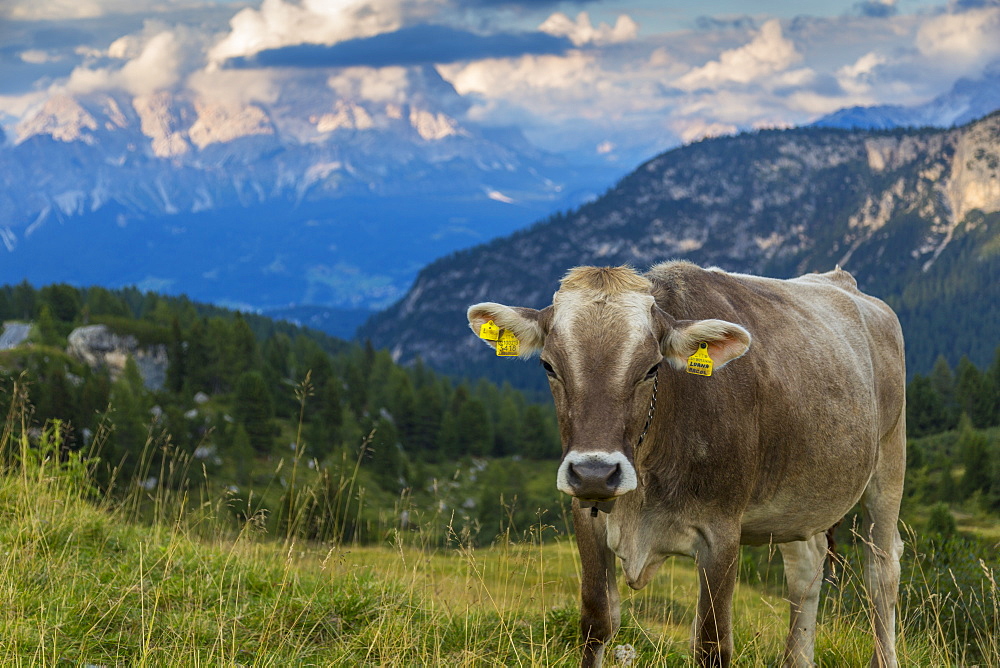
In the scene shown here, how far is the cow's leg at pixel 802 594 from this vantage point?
27.0ft

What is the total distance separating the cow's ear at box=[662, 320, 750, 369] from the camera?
5.70 metres

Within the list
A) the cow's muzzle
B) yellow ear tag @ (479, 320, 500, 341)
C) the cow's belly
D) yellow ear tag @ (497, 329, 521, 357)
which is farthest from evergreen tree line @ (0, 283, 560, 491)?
the cow's muzzle

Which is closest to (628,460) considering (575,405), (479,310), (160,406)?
(575,405)

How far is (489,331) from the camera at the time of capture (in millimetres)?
6254

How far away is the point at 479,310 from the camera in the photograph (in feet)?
20.5

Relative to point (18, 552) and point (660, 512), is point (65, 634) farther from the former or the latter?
point (660, 512)

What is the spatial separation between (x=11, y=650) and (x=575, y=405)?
4.23 meters

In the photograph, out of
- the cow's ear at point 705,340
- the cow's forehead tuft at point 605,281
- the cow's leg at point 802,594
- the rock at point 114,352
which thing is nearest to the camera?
the cow's ear at point 705,340

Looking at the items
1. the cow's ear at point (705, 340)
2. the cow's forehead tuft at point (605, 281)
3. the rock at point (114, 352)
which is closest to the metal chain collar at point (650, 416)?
the cow's ear at point (705, 340)

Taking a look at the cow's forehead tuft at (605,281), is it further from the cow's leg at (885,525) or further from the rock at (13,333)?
the rock at (13,333)

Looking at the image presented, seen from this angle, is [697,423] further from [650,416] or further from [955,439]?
[955,439]

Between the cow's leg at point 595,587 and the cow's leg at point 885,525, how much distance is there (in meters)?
4.03

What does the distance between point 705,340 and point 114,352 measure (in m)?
135

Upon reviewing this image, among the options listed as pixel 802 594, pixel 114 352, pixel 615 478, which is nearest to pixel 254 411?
pixel 114 352
